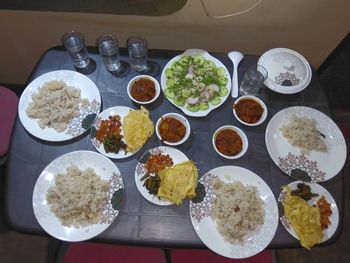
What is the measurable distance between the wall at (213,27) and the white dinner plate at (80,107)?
61cm

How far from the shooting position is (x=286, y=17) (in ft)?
7.54

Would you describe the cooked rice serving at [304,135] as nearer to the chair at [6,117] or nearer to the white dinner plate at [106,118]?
the white dinner plate at [106,118]

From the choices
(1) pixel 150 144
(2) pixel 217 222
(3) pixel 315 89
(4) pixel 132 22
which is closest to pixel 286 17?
(3) pixel 315 89

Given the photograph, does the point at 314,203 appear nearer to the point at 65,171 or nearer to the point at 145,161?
the point at 145,161

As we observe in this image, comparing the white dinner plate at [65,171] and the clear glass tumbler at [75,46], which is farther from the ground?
the clear glass tumbler at [75,46]

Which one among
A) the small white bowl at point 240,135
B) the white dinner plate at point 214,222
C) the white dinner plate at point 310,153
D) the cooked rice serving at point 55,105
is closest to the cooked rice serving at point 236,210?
the white dinner plate at point 214,222

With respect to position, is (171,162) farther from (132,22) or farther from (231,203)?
(132,22)

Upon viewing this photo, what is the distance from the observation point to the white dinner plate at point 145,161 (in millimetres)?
1652

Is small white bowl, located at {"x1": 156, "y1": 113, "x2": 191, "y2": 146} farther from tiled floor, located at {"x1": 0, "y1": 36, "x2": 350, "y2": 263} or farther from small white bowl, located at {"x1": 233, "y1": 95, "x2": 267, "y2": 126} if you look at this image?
tiled floor, located at {"x1": 0, "y1": 36, "x2": 350, "y2": 263}

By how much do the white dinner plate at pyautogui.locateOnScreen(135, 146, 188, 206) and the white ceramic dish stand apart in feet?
2.50

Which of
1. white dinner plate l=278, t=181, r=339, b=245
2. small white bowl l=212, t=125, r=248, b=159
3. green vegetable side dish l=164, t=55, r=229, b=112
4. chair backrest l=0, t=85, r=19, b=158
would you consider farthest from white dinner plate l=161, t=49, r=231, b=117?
chair backrest l=0, t=85, r=19, b=158

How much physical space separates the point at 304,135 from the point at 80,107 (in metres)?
1.35

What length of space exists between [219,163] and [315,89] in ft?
2.79

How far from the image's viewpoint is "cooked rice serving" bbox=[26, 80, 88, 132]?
6.02ft
